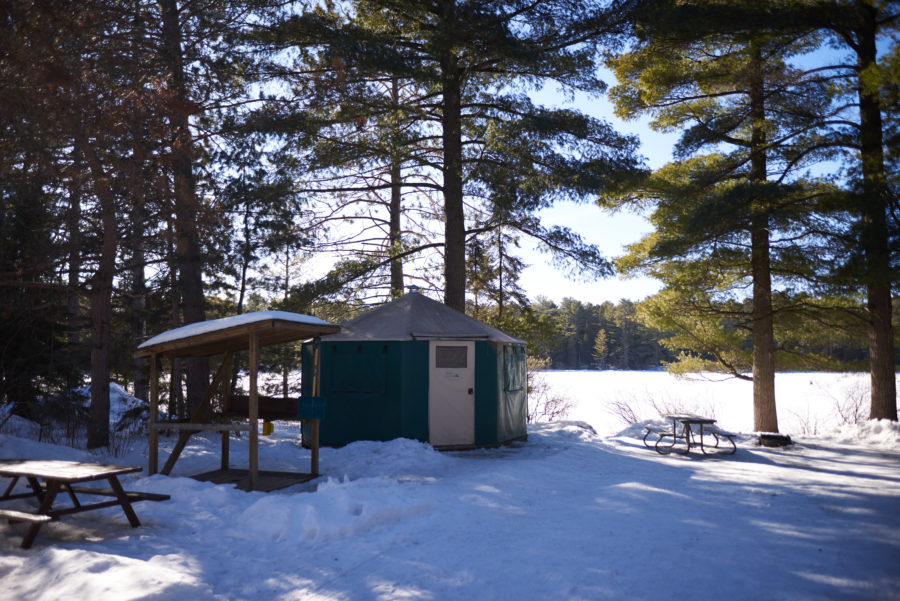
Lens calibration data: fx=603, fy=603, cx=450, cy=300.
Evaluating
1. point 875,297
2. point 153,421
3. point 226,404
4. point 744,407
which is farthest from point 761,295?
point 744,407

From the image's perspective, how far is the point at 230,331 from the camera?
6.23 meters

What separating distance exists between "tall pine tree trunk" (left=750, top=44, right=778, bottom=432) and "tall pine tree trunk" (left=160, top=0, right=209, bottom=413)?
31.8 feet

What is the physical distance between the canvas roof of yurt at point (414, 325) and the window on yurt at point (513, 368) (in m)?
0.21

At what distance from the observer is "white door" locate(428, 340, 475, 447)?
9.26m

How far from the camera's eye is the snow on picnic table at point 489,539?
345 cm

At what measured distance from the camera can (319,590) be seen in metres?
3.49

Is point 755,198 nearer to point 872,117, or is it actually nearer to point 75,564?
point 872,117

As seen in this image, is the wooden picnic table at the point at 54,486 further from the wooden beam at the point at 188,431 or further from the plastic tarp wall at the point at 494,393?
the plastic tarp wall at the point at 494,393

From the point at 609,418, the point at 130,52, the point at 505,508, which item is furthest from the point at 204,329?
the point at 609,418

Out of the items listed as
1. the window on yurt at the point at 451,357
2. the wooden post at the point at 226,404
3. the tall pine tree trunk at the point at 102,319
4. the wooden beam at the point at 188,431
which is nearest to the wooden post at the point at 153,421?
the wooden beam at the point at 188,431

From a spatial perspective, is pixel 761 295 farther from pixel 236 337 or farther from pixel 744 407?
pixel 744 407

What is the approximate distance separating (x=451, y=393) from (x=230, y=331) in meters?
4.04

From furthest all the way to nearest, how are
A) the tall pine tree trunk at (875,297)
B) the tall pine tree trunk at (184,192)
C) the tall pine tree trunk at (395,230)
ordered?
the tall pine tree trunk at (395,230) < the tall pine tree trunk at (875,297) < the tall pine tree trunk at (184,192)

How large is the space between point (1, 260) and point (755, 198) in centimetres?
1186
